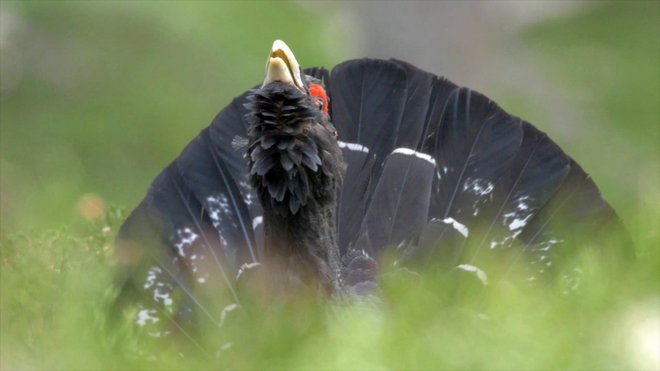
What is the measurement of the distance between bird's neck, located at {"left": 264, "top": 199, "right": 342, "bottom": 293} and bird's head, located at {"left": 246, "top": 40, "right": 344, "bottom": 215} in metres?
0.04

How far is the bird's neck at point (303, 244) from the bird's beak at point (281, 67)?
435 mm

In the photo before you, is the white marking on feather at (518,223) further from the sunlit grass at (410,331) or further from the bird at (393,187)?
the sunlit grass at (410,331)

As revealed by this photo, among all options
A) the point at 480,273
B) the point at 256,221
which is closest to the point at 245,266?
the point at 256,221

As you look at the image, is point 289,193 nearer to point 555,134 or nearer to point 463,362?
point 463,362

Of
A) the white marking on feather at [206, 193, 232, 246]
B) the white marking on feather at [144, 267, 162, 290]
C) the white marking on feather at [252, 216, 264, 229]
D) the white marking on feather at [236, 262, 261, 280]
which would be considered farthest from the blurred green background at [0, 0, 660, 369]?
the white marking on feather at [144, 267, 162, 290]

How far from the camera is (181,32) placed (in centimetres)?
1116

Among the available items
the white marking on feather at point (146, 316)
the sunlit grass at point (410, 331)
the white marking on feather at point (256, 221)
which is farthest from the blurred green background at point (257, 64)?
the sunlit grass at point (410, 331)

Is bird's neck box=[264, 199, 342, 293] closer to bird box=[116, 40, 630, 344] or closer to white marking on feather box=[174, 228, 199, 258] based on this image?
bird box=[116, 40, 630, 344]

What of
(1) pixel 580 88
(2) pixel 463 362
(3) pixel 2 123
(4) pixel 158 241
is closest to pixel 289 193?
(4) pixel 158 241

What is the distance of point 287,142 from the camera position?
13.0 feet

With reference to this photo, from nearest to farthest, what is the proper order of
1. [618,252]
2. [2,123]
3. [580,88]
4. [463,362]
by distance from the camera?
1. [463,362]
2. [618,252]
3. [2,123]
4. [580,88]

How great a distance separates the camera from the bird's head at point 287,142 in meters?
3.92

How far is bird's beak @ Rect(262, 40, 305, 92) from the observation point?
392 centimetres

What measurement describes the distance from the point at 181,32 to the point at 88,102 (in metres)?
1.04
